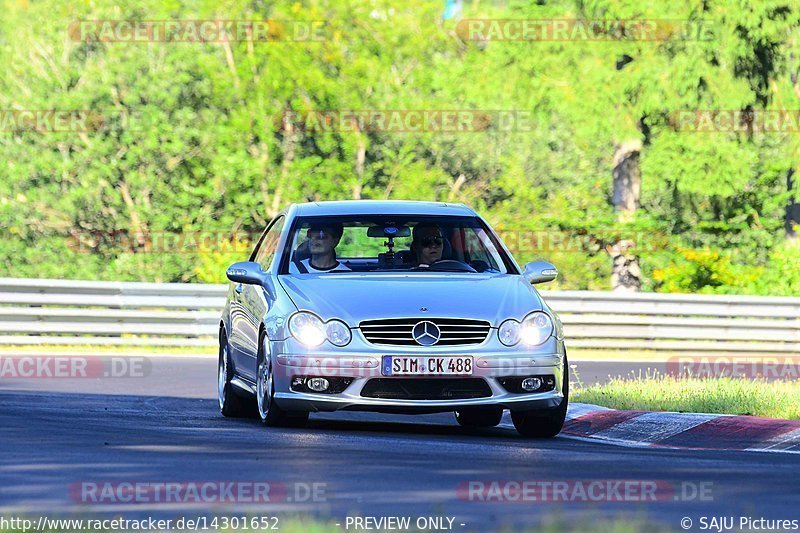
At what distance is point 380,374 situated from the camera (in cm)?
1157

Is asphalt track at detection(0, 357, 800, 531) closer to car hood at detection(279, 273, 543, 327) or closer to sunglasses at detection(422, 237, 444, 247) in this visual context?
car hood at detection(279, 273, 543, 327)

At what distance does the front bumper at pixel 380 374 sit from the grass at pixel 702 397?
213 cm

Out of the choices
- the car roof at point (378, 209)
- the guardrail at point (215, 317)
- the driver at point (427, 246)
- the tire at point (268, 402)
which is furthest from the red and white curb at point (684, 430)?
the guardrail at point (215, 317)

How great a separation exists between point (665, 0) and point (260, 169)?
14.8m

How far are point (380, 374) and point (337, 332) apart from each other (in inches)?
15.7

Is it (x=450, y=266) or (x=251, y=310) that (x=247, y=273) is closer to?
(x=251, y=310)

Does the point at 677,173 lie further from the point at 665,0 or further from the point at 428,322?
the point at 428,322

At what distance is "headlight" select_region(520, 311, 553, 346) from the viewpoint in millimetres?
11820

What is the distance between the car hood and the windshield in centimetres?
30

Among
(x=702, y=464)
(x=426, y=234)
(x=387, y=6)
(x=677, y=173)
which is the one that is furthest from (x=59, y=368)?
(x=387, y=6)

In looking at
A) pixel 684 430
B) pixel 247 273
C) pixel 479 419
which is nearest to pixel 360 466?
pixel 247 273

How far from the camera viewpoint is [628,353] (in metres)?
25.5

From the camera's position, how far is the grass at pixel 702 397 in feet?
44.1

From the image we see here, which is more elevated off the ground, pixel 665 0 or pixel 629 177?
pixel 665 0
